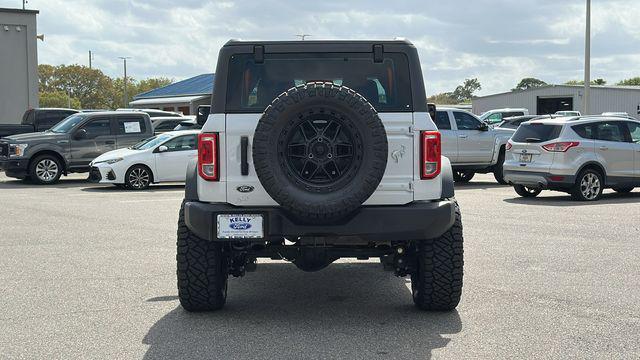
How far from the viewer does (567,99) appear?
6619 centimetres

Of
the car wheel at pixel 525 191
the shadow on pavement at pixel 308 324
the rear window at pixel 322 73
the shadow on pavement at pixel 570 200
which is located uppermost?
the rear window at pixel 322 73

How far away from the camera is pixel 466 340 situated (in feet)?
19.1

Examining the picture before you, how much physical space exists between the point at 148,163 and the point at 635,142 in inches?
410

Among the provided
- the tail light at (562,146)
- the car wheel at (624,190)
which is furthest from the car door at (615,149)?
the car wheel at (624,190)

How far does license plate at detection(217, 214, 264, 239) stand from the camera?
6.06 meters

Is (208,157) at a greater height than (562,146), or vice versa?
(208,157)

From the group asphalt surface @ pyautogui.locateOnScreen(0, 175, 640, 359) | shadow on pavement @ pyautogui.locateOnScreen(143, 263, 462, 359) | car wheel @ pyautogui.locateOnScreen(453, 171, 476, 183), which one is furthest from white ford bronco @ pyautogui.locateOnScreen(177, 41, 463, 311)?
car wheel @ pyautogui.locateOnScreen(453, 171, 476, 183)

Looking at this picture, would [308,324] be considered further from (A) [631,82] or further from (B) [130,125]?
(A) [631,82]

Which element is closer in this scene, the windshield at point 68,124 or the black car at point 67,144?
the black car at point 67,144

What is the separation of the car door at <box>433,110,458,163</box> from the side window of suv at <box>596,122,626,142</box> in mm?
4498

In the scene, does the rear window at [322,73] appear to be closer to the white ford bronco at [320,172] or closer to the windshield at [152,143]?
the white ford bronco at [320,172]

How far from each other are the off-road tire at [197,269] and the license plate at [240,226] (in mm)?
430

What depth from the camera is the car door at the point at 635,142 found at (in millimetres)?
16844

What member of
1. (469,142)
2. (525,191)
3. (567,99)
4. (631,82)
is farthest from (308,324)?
(631,82)
